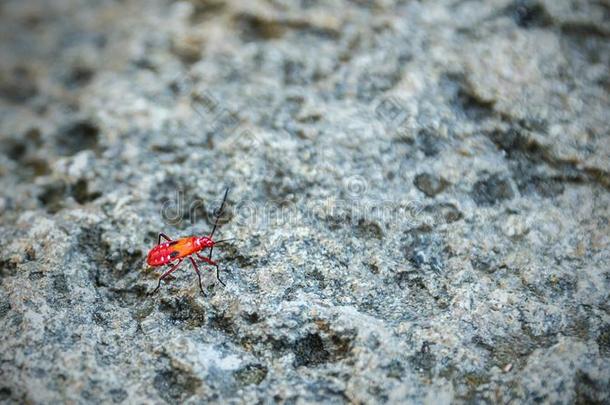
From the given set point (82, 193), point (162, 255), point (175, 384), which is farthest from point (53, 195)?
point (175, 384)

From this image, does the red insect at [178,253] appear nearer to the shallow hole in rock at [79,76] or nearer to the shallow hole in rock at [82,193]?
the shallow hole in rock at [82,193]

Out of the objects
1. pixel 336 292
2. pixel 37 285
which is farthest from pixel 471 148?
pixel 37 285

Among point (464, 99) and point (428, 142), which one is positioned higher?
point (464, 99)

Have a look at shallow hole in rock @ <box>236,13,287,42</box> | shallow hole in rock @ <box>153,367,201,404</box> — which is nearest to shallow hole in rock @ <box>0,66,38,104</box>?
shallow hole in rock @ <box>236,13,287,42</box>

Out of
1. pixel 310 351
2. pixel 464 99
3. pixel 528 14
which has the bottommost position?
pixel 310 351

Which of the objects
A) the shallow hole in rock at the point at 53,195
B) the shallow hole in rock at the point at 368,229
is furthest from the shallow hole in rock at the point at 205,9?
the shallow hole in rock at the point at 368,229

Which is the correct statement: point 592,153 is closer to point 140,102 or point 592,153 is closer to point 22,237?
point 140,102

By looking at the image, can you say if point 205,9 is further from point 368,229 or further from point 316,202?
point 368,229

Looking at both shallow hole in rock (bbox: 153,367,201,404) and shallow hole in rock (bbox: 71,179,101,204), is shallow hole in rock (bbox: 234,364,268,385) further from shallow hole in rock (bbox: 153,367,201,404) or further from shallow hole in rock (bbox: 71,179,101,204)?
shallow hole in rock (bbox: 71,179,101,204)

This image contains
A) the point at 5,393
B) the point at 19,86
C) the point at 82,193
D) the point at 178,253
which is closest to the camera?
the point at 5,393

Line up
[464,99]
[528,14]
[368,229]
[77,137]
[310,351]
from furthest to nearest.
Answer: [528,14], [77,137], [464,99], [368,229], [310,351]
